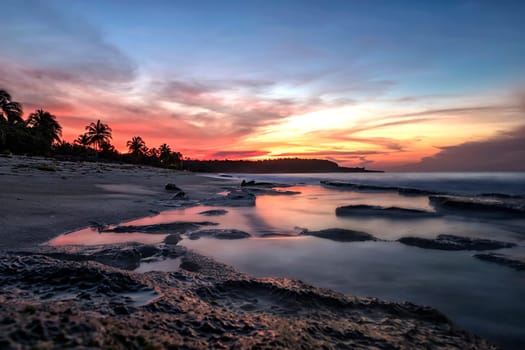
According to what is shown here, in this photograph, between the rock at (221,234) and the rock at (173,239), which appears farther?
the rock at (221,234)

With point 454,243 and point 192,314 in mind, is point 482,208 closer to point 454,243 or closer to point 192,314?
point 454,243

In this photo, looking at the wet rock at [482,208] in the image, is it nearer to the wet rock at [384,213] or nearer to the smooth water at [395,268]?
the wet rock at [384,213]

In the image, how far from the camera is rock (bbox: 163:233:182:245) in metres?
4.34

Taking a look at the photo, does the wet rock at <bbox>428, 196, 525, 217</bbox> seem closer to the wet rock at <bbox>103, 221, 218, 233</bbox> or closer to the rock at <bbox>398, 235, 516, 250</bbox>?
the rock at <bbox>398, 235, 516, 250</bbox>

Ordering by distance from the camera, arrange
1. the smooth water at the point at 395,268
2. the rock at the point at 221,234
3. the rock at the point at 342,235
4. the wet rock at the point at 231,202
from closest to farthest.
Result: the smooth water at the point at 395,268 < the rock at the point at 221,234 < the rock at the point at 342,235 < the wet rock at the point at 231,202

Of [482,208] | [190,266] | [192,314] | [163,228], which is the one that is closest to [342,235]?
[190,266]

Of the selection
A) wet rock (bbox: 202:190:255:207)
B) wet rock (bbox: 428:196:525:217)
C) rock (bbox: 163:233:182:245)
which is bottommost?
wet rock (bbox: 202:190:255:207)

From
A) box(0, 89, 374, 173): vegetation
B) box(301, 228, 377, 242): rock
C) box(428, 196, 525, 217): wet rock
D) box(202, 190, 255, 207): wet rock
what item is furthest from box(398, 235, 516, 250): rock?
box(0, 89, 374, 173): vegetation

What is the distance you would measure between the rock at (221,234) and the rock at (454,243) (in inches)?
106

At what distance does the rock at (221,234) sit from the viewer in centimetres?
481

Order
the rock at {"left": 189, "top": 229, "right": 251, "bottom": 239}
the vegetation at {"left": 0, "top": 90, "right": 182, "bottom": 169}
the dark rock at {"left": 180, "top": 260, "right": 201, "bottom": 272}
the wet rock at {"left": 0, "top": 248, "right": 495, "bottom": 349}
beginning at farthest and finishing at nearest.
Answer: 1. the vegetation at {"left": 0, "top": 90, "right": 182, "bottom": 169}
2. the rock at {"left": 189, "top": 229, "right": 251, "bottom": 239}
3. the dark rock at {"left": 180, "top": 260, "right": 201, "bottom": 272}
4. the wet rock at {"left": 0, "top": 248, "right": 495, "bottom": 349}

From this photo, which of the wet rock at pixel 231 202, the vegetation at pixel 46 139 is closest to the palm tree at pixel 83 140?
the vegetation at pixel 46 139

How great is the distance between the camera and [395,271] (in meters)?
3.36

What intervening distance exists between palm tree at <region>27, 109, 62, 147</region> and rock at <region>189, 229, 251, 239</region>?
56.4 metres
